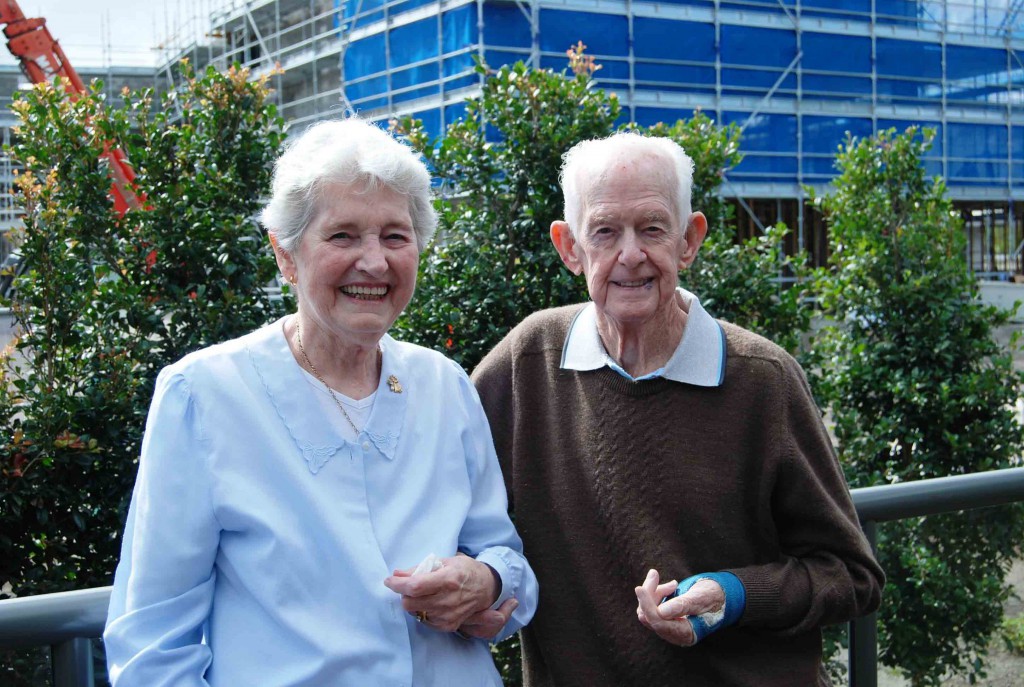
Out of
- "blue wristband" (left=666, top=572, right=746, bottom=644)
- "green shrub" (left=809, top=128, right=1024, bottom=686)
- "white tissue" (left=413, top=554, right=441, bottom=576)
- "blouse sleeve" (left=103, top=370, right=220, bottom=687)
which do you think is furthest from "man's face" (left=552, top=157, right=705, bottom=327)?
"green shrub" (left=809, top=128, right=1024, bottom=686)

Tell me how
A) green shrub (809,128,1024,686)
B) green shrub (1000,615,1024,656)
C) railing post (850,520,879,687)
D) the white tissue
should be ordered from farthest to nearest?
1. green shrub (809,128,1024,686)
2. green shrub (1000,615,1024,656)
3. railing post (850,520,879,687)
4. the white tissue

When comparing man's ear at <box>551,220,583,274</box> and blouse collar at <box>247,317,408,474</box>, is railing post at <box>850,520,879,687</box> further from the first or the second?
blouse collar at <box>247,317,408,474</box>

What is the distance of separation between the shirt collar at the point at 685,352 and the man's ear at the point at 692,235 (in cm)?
9

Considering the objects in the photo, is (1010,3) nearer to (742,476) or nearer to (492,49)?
(492,49)

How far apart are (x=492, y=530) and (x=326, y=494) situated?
0.40m

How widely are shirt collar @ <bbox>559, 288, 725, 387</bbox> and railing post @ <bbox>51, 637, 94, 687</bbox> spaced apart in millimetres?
1173

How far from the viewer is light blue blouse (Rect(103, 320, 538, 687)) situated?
5.95ft

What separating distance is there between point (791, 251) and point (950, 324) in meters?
20.7

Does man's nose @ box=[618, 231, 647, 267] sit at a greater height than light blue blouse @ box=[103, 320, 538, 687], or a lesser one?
greater

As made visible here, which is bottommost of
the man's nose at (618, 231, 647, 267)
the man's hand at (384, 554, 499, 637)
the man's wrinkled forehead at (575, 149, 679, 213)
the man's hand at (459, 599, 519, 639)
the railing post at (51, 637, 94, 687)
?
the railing post at (51, 637, 94, 687)

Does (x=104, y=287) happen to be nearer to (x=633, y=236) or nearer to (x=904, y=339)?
(x=633, y=236)

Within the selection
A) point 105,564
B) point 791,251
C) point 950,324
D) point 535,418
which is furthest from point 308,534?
point 791,251

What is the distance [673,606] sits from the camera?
205cm

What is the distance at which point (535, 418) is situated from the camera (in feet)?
8.00
